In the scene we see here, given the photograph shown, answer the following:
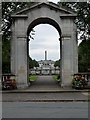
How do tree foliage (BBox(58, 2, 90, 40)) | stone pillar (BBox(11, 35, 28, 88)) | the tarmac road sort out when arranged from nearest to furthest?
the tarmac road → stone pillar (BBox(11, 35, 28, 88)) → tree foliage (BBox(58, 2, 90, 40))

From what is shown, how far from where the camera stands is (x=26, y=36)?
80.0 ft

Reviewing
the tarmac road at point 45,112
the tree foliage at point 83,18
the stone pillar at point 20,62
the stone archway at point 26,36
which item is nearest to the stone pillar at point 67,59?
the stone archway at point 26,36

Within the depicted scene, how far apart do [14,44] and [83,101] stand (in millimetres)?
10192

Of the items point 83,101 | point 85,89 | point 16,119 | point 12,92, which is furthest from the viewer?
point 85,89

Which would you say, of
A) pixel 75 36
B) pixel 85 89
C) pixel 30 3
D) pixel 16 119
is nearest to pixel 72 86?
pixel 85 89

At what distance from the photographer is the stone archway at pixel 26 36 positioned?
24.1 metres

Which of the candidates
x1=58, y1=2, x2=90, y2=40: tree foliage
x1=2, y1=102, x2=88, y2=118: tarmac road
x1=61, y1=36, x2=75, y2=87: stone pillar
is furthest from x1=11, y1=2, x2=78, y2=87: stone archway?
x1=2, y1=102, x2=88, y2=118: tarmac road

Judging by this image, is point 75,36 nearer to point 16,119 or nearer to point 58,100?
point 58,100

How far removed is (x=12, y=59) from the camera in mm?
24672

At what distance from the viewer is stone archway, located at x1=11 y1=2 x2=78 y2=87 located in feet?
79.0

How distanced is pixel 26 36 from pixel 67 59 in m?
4.11

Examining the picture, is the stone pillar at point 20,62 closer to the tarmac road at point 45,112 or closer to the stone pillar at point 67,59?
the stone pillar at point 67,59

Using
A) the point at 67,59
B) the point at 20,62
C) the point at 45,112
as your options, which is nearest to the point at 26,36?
the point at 20,62

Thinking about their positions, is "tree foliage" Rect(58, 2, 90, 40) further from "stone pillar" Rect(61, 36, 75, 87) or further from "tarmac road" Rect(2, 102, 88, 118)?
"tarmac road" Rect(2, 102, 88, 118)
